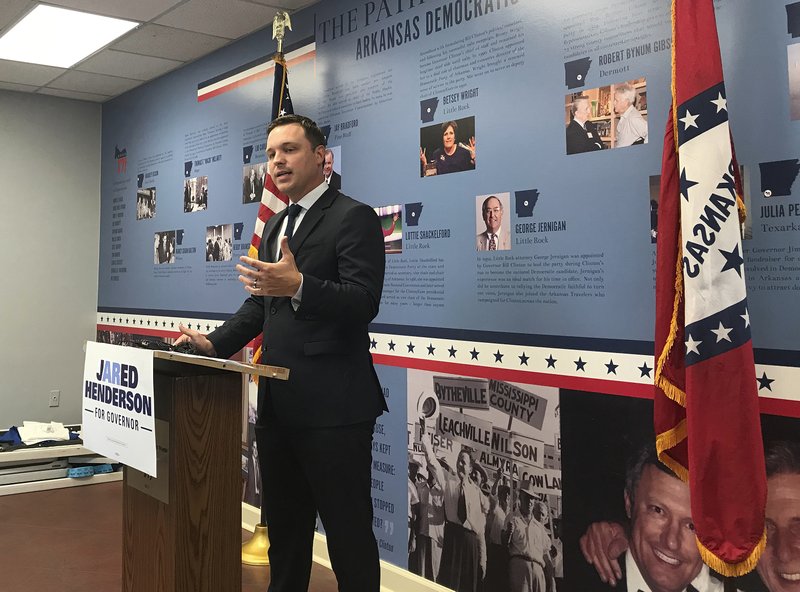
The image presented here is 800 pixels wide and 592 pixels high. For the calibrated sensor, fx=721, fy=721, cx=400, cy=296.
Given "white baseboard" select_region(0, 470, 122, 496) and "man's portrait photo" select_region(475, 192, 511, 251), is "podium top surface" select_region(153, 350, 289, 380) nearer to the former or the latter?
"man's portrait photo" select_region(475, 192, 511, 251)

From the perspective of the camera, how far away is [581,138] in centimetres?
234

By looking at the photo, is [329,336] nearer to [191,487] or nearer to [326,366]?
[326,366]

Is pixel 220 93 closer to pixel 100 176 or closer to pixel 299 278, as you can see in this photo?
pixel 100 176

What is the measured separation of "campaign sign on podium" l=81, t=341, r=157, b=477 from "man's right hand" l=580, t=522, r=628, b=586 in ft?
4.50

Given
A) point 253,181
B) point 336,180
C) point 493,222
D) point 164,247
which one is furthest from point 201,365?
point 164,247

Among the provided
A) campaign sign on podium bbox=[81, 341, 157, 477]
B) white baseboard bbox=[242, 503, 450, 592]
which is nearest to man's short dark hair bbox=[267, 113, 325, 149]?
campaign sign on podium bbox=[81, 341, 157, 477]

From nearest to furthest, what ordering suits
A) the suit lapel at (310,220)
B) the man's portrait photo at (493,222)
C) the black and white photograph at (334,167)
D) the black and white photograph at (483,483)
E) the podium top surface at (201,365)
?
the podium top surface at (201,365)
the suit lapel at (310,220)
the black and white photograph at (483,483)
the man's portrait photo at (493,222)
the black and white photograph at (334,167)

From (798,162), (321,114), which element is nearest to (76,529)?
(321,114)

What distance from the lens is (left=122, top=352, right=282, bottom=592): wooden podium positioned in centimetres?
176

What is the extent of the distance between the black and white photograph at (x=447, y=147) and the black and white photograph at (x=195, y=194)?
1.89 metres

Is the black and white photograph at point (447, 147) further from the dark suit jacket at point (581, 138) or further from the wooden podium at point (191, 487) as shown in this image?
the wooden podium at point (191, 487)

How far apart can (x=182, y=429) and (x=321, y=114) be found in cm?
206

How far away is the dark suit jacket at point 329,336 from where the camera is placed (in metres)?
1.92

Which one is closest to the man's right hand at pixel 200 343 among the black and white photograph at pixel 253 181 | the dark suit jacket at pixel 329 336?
the dark suit jacket at pixel 329 336
